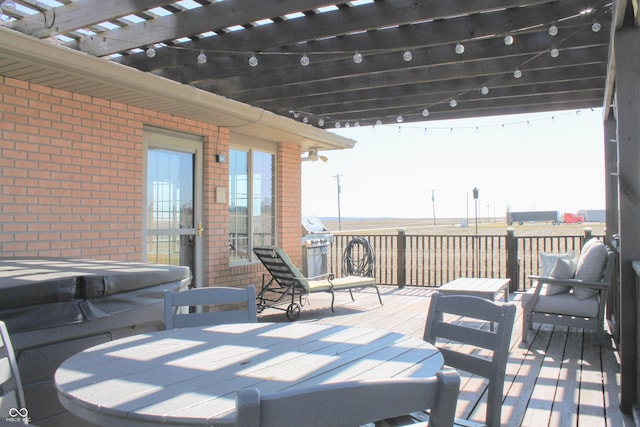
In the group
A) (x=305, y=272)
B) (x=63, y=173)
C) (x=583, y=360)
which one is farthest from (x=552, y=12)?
(x=305, y=272)

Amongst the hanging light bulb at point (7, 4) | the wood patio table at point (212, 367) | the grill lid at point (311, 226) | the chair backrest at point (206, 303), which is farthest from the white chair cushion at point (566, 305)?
the hanging light bulb at point (7, 4)

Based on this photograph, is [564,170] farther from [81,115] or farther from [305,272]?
[81,115]

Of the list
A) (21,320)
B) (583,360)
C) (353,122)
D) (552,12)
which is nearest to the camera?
(21,320)

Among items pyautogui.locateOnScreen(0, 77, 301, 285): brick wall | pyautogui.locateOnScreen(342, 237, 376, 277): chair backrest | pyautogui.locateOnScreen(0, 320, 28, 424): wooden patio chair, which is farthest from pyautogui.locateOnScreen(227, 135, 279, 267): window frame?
pyautogui.locateOnScreen(0, 320, 28, 424): wooden patio chair

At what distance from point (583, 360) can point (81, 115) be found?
4885 mm

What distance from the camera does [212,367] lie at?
1631 millimetres

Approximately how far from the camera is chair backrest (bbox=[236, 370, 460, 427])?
824 millimetres

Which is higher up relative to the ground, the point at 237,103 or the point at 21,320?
the point at 237,103

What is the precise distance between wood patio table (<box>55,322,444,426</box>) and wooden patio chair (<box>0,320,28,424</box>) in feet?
0.67

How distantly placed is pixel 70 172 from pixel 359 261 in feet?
19.6

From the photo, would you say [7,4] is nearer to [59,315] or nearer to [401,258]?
[59,315]

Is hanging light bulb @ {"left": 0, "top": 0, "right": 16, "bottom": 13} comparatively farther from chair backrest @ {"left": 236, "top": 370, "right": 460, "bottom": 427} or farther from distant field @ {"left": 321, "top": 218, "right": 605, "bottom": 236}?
distant field @ {"left": 321, "top": 218, "right": 605, "bottom": 236}

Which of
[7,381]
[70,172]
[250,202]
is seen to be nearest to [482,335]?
[7,381]

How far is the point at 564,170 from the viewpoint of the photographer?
4334cm
